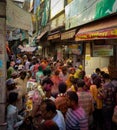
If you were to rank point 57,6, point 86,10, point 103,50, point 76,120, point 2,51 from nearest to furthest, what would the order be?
point 76,120, point 2,51, point 103,50, point 86,10, point 57,6

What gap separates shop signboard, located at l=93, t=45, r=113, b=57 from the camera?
11.0 metres

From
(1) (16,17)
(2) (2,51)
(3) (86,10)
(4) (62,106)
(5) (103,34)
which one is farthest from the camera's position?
(3) (86,10)

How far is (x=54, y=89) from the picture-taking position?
885 cm

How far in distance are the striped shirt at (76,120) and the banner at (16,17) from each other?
2.24 metres

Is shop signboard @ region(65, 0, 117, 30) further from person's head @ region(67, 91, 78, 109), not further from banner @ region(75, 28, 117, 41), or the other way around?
person's head @ region(67, 91, 78, 109)

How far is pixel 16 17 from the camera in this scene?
6.18m

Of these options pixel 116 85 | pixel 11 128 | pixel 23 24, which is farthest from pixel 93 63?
pixel 11 128

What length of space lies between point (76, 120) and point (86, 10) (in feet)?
25.7

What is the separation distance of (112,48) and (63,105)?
609 cm

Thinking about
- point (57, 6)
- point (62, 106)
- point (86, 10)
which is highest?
point (57, 6)

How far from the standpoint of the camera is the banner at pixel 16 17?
586cm

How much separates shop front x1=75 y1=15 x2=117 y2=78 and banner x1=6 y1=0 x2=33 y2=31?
2.36 meters

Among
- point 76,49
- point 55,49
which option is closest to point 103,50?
point 76,49

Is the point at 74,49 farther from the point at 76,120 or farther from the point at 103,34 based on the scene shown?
the point at 76,120
